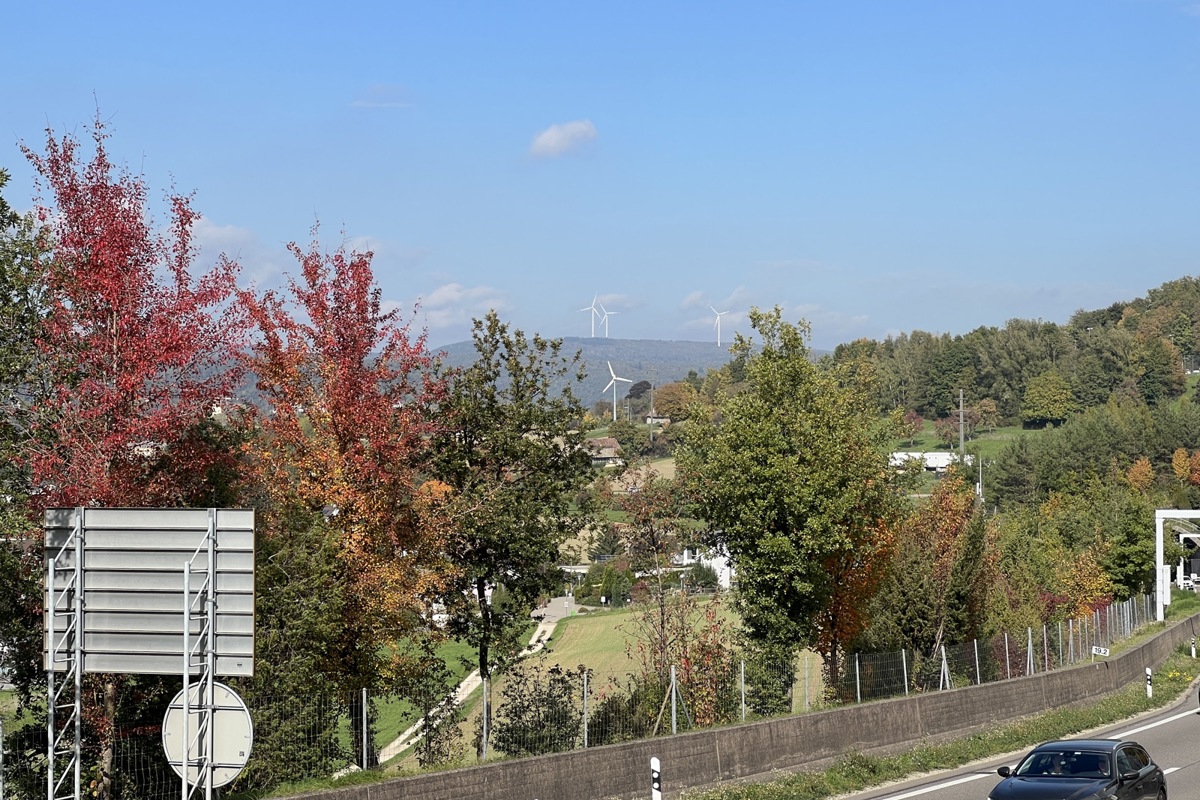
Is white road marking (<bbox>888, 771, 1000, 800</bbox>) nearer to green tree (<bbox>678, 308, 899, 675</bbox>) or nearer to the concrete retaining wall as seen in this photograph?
the concrete retaining wall

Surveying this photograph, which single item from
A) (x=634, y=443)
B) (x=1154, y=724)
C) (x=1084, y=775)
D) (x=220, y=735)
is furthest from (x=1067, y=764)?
(x=634, y=443)

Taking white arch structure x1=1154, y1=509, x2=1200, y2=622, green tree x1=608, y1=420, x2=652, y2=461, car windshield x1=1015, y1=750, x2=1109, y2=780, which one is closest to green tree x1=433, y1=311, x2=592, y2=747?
green tree x1=608, y1=420, x2=652, y2=461

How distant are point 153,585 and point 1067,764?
12714 millimetres

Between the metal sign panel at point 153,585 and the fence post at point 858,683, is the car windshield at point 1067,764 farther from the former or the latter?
the metal sign panel at point 153,585

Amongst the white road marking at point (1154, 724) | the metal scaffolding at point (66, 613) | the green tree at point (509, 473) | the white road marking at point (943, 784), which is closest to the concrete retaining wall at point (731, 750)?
the white road marking at point (943, 784)

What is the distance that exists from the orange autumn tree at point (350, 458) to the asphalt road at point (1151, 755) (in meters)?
8.57

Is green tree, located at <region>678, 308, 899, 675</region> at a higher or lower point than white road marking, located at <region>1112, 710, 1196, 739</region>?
higher

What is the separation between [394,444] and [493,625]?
24.4ft

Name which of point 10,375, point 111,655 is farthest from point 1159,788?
point 10,375

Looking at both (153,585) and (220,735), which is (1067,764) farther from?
(153,585)

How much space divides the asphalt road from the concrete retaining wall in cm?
136

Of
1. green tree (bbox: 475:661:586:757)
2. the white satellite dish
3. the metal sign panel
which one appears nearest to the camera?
the white satellite dish

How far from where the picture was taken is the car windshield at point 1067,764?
1908 cm

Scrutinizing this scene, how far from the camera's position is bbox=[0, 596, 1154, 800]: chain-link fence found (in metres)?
18.1
